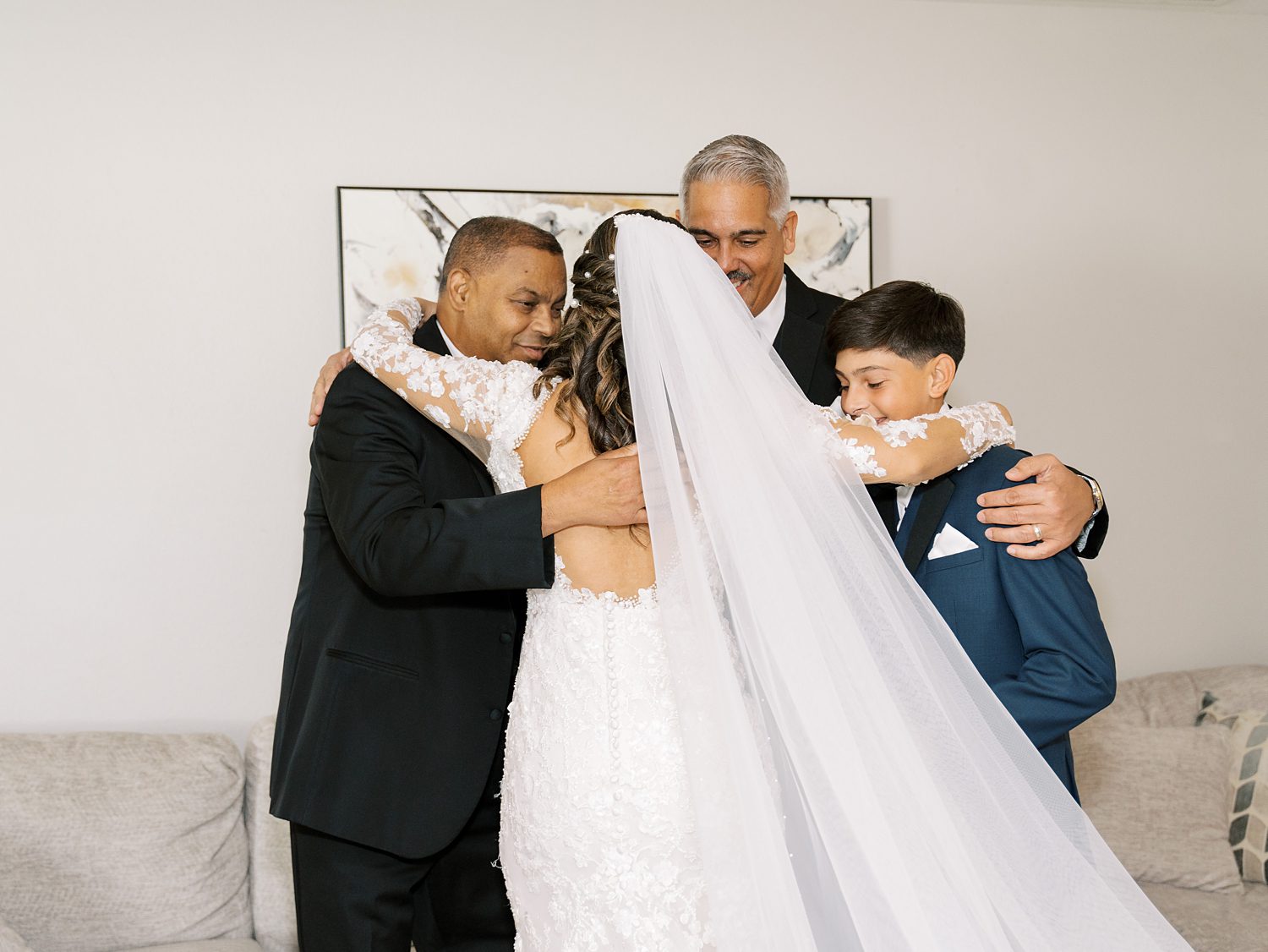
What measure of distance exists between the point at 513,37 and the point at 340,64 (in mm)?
562

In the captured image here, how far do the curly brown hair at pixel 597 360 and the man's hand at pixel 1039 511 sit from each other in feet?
2.05

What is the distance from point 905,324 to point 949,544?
41 cm

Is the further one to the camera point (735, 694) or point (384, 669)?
point (384, 669)

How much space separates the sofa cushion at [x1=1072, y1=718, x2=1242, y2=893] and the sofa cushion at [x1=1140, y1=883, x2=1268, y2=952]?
0.16ft

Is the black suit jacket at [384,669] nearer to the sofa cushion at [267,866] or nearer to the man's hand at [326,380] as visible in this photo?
the man's hand at [326,380]

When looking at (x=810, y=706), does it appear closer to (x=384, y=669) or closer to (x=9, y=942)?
(x=384, y=669)

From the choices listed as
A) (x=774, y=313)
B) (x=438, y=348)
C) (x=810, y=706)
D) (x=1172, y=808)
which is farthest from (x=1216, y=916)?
(x=438, y=348)

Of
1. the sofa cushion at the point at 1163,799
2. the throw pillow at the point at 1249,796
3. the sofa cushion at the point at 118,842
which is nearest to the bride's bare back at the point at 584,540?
the sofa cushion at the point at 118,842

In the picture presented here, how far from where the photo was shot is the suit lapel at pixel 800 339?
9.09ft

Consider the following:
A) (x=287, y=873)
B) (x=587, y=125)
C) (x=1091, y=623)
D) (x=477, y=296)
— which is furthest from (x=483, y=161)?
(x=1091, y=623)

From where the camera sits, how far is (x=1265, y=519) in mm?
4410

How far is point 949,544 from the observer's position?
2.00 metres

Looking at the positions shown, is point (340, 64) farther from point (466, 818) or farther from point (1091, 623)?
point (1091, 623)

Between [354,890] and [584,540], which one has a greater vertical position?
[584,540]
